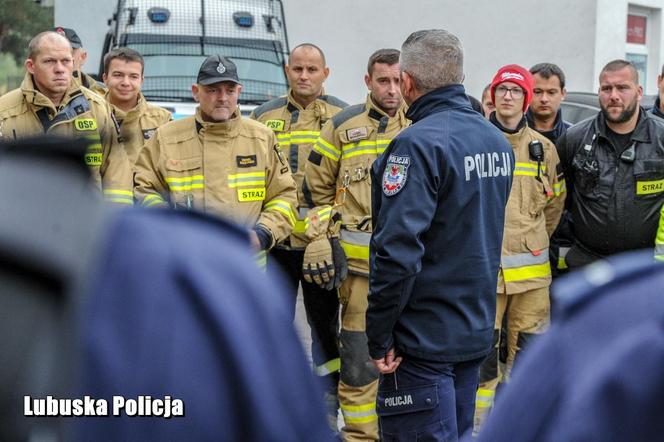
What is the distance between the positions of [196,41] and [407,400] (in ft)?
27.3

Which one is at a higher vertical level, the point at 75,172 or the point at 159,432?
the point at 75,172

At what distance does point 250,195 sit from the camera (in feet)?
16.1

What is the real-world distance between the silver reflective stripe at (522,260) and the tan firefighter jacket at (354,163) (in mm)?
785

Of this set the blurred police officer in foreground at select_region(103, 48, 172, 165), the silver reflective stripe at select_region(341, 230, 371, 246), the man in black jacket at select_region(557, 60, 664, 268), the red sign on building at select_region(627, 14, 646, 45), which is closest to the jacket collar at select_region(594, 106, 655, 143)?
the man in black jacket at select_region(557, 60, 664, 268)

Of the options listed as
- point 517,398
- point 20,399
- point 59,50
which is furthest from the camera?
point 59,50

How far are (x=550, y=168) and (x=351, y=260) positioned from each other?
128 cm

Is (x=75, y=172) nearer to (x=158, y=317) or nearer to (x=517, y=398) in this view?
(x=158, y=317)

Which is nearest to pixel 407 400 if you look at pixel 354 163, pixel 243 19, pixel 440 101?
pixel 440 101

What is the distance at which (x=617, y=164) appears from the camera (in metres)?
5.24

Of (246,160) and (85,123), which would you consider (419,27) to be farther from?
(246,160)

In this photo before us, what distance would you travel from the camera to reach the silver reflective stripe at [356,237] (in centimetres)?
509

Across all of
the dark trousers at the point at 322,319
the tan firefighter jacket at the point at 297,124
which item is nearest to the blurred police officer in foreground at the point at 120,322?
the dark trousers at the point at 322,319

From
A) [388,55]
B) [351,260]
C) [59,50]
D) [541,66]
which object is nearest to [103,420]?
[351,260]

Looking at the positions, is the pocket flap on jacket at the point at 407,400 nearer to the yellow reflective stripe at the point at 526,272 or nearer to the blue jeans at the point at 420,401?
the blue jeans at the point at 420,401
